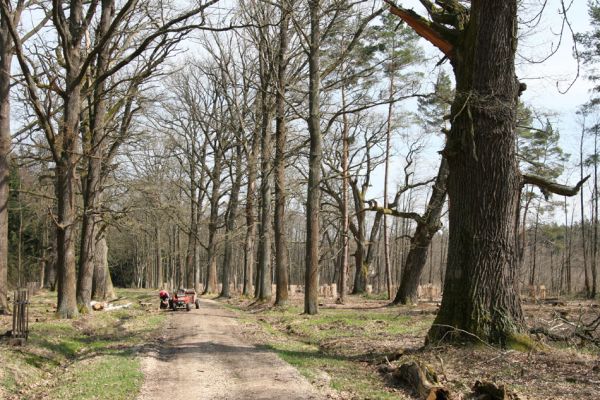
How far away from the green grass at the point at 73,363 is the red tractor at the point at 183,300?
27.5 feet

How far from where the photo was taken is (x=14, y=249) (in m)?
50.6

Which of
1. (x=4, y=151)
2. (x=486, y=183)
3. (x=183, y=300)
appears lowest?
(x=183, y=300)

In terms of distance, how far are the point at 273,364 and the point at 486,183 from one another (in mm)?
4928

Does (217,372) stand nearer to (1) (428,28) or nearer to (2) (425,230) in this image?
(1) (428,28)

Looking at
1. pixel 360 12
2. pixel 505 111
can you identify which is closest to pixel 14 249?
pixel 360 12

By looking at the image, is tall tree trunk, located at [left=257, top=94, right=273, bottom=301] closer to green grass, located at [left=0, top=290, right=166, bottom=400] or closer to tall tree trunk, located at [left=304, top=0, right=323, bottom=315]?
tall tree trunk, located at [left=304, top=0, right=323, bottom=315]

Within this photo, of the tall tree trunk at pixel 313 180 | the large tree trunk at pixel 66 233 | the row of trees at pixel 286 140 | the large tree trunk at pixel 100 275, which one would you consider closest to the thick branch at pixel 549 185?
the row of trees at pixel 286 140

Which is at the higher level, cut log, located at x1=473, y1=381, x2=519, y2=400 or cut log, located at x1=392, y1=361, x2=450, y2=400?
cut log, located at x1=473, y1=381, x2=519, y2=400

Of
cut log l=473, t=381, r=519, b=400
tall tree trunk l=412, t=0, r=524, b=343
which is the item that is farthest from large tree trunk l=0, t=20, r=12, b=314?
cut log l=473, t=381, r=519, b=400

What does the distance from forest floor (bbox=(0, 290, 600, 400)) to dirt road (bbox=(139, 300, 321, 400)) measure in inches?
0.7

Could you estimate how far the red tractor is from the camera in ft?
79.2

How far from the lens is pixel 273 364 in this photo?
384 inches

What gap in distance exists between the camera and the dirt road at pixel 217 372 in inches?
299

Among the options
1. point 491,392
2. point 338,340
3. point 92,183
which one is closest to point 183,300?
point 92,183
